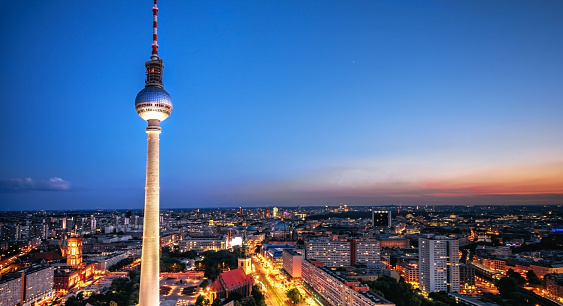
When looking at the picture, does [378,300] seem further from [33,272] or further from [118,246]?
[118,246]

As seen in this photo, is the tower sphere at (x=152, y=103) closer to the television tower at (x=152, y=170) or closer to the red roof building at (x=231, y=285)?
the television tower at (x=152, y=170)

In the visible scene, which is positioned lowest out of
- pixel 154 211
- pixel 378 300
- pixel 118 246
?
pixel 118 246

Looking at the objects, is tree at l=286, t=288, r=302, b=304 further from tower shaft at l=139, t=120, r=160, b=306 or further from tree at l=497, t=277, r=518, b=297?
tree at l=497, t=277, r=518, b=297

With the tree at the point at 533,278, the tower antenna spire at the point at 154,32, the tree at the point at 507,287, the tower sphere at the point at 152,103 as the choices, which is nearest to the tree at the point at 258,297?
the tower sphere at the point at 152,103

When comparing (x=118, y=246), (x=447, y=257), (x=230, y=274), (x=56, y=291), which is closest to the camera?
(x=230, y=274)

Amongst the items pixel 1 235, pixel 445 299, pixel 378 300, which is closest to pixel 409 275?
pixel 445 299

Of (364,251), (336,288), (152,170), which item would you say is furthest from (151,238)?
(364,251)
